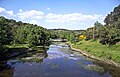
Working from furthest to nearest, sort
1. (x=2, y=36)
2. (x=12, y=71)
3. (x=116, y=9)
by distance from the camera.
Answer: (x=116, y=9) → (x=2, y=36) → (x=12, y=71)

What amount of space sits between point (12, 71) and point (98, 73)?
20.1m

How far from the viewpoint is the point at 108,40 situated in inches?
3332

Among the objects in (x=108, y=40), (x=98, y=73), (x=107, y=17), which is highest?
(x=107, y=17)

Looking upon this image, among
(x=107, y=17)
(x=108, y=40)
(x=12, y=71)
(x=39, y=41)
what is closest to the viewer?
(x=12, y=71)

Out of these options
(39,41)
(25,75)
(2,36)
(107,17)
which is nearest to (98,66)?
(25,75)

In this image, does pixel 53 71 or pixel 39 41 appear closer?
pixel 53 71

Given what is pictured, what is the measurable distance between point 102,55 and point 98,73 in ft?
64.8

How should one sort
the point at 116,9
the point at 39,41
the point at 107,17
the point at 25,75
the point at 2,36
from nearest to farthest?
1. the point at 25,75
2. the point at 2,36
3. the point at 39,41
4. the point at 116,9
5. the point at 107,17

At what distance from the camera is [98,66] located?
199ft

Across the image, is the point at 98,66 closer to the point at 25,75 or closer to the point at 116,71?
the point at 116,71

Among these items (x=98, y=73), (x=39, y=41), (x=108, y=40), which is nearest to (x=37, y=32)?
(x=39, y=41)

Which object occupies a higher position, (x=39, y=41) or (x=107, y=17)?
(x=107, y=17)

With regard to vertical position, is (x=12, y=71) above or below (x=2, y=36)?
below

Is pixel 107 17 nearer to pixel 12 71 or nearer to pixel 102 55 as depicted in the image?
pixel 102 55
